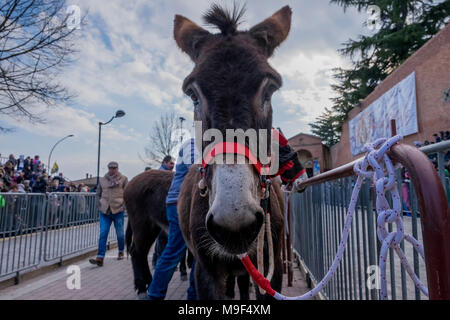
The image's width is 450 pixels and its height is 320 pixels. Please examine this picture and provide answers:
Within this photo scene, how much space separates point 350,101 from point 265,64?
2989 centimetres

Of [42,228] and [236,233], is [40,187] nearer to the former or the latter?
[42,228]

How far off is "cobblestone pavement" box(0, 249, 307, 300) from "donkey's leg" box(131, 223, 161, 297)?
0.27m

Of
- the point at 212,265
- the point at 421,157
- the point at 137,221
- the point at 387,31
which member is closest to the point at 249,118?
the point at 421,157

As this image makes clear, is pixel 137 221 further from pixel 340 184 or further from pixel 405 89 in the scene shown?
pixel 405 89

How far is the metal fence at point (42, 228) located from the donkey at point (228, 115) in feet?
14.6

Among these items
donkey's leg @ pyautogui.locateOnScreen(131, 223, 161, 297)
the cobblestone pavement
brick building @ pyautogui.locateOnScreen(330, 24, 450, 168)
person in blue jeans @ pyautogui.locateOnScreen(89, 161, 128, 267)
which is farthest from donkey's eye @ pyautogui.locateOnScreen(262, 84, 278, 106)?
brick building @ pyautogui.locateOnScreen(330, 24, 450, 168)

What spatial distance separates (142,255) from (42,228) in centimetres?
303

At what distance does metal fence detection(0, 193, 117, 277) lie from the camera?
5.29 metres

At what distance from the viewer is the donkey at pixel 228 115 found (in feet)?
4.54

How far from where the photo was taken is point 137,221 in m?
5.04

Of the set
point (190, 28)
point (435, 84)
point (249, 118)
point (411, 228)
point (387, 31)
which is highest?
point (387, 31)

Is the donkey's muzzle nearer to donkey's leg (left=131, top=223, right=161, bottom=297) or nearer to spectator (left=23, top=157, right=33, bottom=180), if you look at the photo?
donkey's leg (left=131, top=223, right=161, bottom=297)

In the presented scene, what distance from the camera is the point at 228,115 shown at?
1.72 m

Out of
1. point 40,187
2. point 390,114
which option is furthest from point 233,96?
point 390,114
